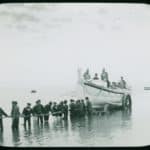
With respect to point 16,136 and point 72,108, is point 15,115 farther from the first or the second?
→ point 72,108

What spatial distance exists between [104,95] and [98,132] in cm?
21

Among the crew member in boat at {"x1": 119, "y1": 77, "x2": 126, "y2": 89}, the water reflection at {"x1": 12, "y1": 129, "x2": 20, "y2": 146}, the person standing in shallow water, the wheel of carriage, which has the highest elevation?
the crew member in boat at {"x1": 119, "y1": 77, "x2": 126, "y2": 89}

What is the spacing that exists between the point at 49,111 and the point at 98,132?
0.97ft

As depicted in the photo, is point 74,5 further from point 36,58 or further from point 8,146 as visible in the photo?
point 8,146

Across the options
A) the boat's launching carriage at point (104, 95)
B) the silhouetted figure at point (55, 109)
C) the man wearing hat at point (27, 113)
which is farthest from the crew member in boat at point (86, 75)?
the man wearing hat at point (27, 113)

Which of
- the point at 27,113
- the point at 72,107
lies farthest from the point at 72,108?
the point at 27,113

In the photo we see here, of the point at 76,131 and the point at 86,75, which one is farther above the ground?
the point at 86,75

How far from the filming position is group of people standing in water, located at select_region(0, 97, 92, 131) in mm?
1565

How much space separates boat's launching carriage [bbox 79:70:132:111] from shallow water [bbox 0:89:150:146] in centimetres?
4

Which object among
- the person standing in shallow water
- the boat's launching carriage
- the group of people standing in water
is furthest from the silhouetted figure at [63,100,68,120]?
the person standing in shallow water

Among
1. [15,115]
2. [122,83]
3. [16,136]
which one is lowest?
[16,136]

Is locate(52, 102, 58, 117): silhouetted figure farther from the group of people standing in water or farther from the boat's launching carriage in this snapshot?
the boat's launching carriage

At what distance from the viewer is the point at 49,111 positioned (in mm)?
1585

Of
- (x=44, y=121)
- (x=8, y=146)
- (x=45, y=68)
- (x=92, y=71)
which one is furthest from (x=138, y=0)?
(x=8, y=146)
